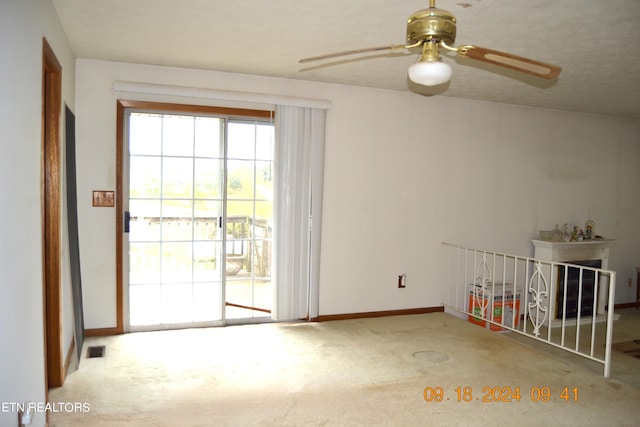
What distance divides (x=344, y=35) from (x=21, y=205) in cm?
214

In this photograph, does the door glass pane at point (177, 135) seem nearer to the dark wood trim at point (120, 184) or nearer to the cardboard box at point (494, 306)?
the dark wood trim at point (120, 184)

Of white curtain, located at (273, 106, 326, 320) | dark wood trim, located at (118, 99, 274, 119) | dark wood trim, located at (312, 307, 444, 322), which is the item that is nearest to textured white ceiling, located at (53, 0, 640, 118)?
dark wood trim, located at (118, 99, 274, 119)

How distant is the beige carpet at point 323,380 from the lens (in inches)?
103

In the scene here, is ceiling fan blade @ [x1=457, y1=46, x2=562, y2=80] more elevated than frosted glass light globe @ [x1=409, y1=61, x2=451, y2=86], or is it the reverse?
ceiling fan blade @ [x1=457, y1=46, x2=562, y2=80]

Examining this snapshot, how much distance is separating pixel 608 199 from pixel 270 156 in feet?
15.1

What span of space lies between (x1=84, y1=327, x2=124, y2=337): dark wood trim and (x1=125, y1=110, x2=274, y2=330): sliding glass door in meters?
0.17

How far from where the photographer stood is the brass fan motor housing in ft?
5.88

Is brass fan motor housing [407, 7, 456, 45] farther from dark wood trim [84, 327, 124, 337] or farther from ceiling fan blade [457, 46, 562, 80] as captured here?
dark wood trim [84, 327, 124, 337]

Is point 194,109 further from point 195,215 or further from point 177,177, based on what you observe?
point 195,215

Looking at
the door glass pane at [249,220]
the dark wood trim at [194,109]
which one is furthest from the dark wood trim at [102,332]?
the dark wood trim at [194,109]

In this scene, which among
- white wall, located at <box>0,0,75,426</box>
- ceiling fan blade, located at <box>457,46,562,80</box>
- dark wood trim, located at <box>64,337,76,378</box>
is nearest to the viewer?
white wall, located at <box>0,0,75,426</box>

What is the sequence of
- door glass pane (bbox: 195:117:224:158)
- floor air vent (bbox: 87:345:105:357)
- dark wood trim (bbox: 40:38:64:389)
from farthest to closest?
door glass pane (bbox: 195:117:224:158), floor air vent (bbox: 87:345:105:357), dark wood trim (bbox: 40:38:64:389)

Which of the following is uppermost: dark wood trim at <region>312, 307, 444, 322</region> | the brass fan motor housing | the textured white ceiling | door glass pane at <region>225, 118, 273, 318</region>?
the textured white ceiling

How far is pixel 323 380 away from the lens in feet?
10.2
